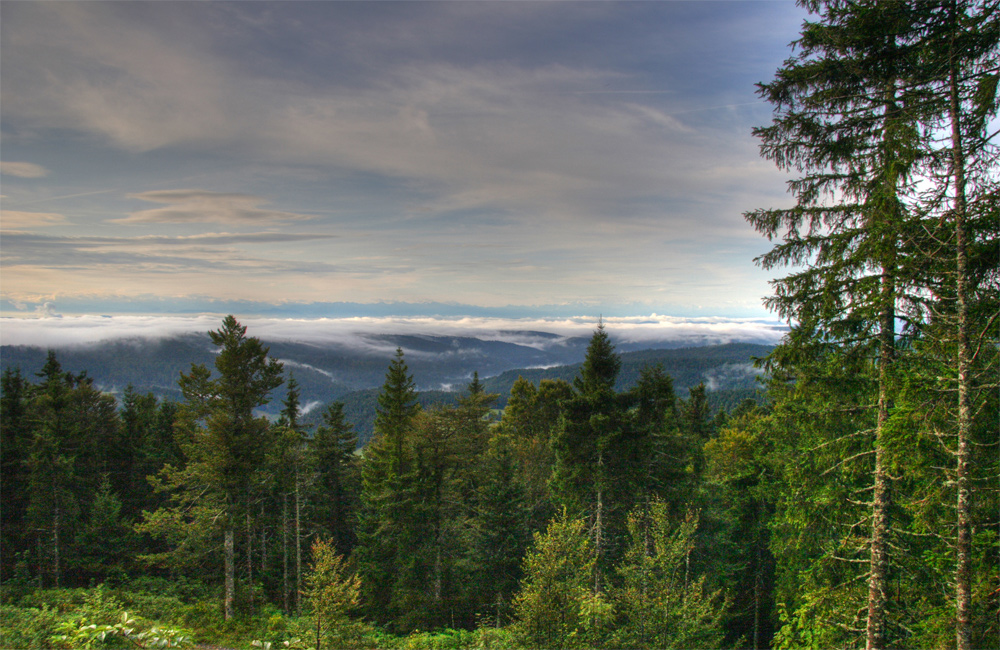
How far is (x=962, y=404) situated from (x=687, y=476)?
687 inches

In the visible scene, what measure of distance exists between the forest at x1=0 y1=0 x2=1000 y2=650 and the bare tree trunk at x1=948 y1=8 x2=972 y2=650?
0.04m

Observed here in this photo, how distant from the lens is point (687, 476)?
74.8 feet

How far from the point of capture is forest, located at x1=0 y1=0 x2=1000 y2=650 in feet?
24.4

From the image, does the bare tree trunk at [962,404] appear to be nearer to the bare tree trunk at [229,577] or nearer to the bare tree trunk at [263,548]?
the bare tree trunk at [229,577]

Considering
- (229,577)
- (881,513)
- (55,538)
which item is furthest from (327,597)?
Result: (55,538)

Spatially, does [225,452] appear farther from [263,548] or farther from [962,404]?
[962,404]

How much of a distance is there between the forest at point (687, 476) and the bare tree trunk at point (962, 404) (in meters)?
0.04

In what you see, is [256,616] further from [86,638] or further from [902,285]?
[902,285]

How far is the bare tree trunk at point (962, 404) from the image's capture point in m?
6.94

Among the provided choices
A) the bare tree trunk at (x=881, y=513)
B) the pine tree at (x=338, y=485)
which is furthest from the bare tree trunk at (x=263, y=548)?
the bare tree trunk at (x=881, y=513)

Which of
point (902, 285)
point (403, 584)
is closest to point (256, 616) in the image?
point (403, 584)

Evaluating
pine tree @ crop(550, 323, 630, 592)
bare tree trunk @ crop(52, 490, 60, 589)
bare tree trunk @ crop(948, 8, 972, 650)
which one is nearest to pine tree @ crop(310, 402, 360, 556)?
bare tree trunk @ crop(52, 490, 60, 589)

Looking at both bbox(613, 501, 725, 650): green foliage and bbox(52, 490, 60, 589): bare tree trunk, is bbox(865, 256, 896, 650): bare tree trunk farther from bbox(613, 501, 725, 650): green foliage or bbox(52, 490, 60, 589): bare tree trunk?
bbox(52, 490, 60, 589): bare tree trunk

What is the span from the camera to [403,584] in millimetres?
22891
